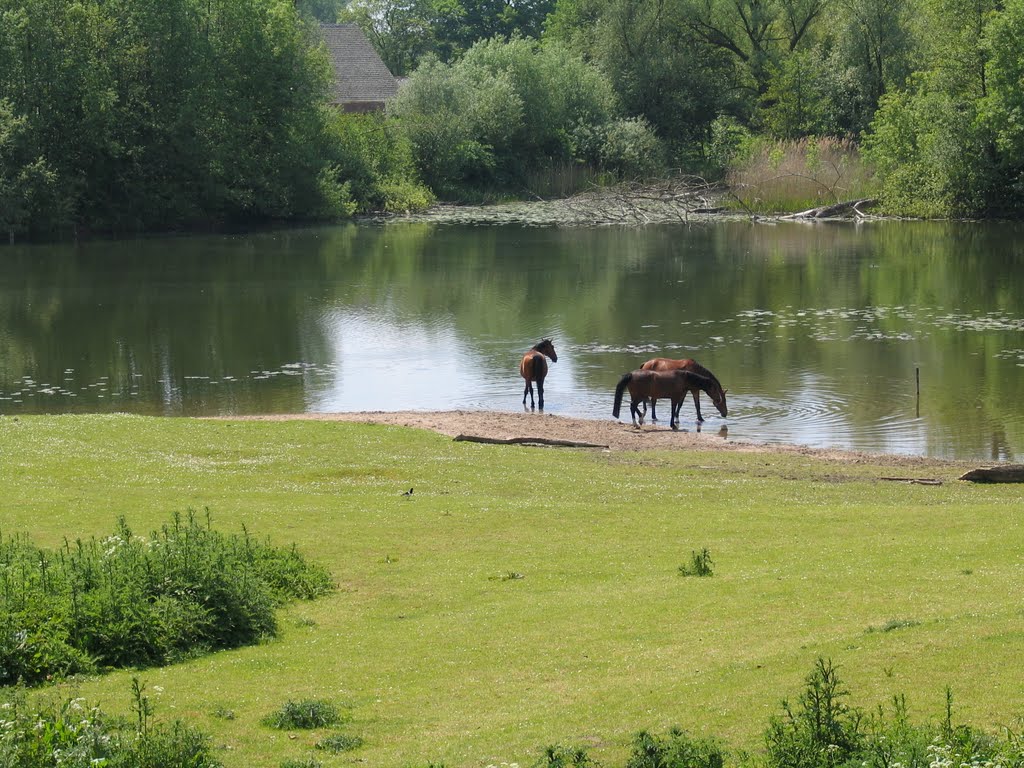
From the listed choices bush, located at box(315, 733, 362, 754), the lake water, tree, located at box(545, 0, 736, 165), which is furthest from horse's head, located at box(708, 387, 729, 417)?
tree, located at box(545, 0, 736, 165)

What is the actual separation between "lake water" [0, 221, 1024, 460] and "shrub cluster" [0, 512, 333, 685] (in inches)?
742

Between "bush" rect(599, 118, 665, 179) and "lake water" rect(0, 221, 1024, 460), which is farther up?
"bush" rect(599, 118, 665, 179)

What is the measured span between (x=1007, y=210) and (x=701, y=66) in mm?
31359

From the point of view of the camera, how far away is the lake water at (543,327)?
3409 centimetres

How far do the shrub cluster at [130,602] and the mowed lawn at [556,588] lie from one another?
0.35 meters

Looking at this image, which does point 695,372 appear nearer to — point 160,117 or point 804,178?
point 160,117

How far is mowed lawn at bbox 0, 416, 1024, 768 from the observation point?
9.77 meters

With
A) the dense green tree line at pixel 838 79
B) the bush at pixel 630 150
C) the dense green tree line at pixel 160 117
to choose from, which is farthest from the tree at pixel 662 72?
the dense green tree line at pixel 160 117

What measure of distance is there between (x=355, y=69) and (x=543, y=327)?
75773 millimetres

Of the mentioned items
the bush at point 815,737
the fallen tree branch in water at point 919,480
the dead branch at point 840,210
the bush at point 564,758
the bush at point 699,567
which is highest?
the dead branch at point 840,210

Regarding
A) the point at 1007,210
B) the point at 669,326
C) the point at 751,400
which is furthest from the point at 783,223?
the point at 751,400

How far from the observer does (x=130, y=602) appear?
12133 mm

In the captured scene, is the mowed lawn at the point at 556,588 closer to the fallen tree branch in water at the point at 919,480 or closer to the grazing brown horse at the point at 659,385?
the fallen tree branch in water at the point at 919,480

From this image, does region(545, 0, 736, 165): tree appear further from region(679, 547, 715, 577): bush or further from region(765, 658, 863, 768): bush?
region(765, 658, 863, 768): bush
